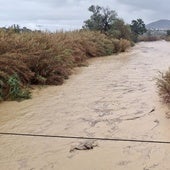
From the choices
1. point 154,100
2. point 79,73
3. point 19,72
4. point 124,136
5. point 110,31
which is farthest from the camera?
point 110,31

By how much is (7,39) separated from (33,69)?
106cm

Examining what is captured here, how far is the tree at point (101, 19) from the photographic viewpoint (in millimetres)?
28453

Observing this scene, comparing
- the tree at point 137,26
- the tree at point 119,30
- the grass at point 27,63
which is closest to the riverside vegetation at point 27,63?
the grass at point 27,63

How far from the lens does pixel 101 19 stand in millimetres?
28578

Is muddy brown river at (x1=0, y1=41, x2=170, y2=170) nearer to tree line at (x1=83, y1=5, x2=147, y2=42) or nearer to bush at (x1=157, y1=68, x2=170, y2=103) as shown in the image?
bush at (x1=157, y1=68, x2=170, y2=103)

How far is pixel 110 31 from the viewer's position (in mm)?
28297

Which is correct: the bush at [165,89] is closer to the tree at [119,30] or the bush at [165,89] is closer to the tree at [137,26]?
the tree at [119,30]

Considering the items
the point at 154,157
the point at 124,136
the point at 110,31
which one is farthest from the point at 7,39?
the point at 110,31

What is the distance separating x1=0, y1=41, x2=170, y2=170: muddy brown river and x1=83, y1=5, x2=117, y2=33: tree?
58.2 ft

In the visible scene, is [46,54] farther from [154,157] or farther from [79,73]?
[154,157]

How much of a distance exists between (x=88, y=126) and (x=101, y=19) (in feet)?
73.7

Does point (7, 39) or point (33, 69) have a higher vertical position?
point (7, 39)

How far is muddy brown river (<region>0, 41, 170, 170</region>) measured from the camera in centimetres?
521

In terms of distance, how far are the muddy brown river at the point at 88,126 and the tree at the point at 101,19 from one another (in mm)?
17732
